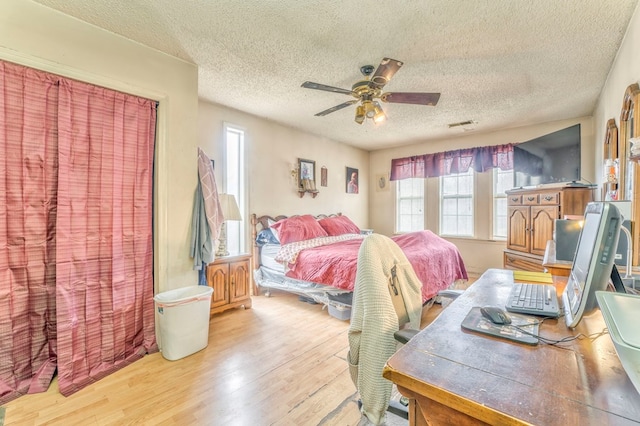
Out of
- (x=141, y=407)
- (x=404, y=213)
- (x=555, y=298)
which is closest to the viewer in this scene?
(x=555, y=298)

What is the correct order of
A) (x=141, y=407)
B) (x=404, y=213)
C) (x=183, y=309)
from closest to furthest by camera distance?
(x=141, y=407), (x=183, y=309), (x=404, y=213)

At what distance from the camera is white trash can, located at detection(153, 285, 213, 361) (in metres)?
2.20

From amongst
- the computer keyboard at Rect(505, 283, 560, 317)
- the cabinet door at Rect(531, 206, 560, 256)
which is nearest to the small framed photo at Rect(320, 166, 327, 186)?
the cabinet door at Rect(531, 206, 560, 256)

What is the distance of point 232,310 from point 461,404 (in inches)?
121

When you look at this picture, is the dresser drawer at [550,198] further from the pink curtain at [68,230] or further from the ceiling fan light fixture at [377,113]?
the pink curtain at [68,230]

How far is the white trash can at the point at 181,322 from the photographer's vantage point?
220 cm

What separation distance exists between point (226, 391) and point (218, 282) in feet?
4.56

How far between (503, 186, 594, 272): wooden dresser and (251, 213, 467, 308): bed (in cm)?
91

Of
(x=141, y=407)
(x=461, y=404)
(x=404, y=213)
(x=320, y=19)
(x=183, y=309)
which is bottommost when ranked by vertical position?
(x=141, y=407)

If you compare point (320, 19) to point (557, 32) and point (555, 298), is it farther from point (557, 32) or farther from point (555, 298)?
point (555, 298)

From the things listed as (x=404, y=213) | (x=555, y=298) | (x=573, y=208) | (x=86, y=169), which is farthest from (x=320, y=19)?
(x=404, y=213)

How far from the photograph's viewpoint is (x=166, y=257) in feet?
8.01

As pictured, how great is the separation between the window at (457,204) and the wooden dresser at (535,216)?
0.99 metres

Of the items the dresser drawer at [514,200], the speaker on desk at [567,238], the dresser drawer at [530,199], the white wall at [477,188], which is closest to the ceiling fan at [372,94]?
the speaker on desk at [567,238]
